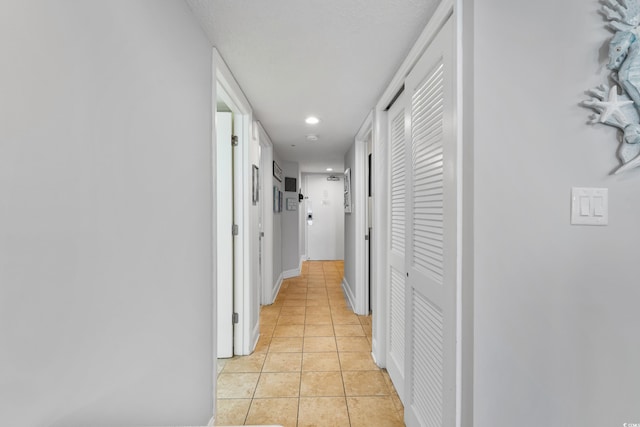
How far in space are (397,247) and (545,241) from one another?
3.82 ft

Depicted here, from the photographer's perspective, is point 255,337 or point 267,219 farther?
point 267,219

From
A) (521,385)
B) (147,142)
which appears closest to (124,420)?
(147,142)

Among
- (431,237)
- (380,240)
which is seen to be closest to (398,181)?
(380,240)

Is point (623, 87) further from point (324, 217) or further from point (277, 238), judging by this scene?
point (324, 217)

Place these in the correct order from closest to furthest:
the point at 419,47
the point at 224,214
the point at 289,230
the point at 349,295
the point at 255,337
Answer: the point at 419,47
the point at 224,214
the point at 255,337
the point at 349,295
the point at 289,230

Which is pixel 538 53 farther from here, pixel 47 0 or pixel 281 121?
pixel 281 121

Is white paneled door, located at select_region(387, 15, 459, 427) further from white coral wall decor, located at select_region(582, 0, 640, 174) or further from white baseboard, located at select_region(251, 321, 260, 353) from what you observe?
white baseboard, located at select_region(251, 321, 260, 353)

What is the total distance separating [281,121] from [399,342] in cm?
232

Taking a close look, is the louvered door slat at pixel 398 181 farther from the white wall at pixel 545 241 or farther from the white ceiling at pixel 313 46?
the white wall at pixel 545 241

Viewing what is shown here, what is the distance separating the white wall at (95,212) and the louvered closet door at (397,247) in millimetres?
1338

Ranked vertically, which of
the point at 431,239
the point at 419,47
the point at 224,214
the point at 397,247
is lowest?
the point at 397,247

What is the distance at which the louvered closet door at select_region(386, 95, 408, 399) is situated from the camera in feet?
6.65

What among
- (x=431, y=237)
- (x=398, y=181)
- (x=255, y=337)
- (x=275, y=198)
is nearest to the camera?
(x=431, y=237)

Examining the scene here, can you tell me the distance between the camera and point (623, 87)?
974 mm
